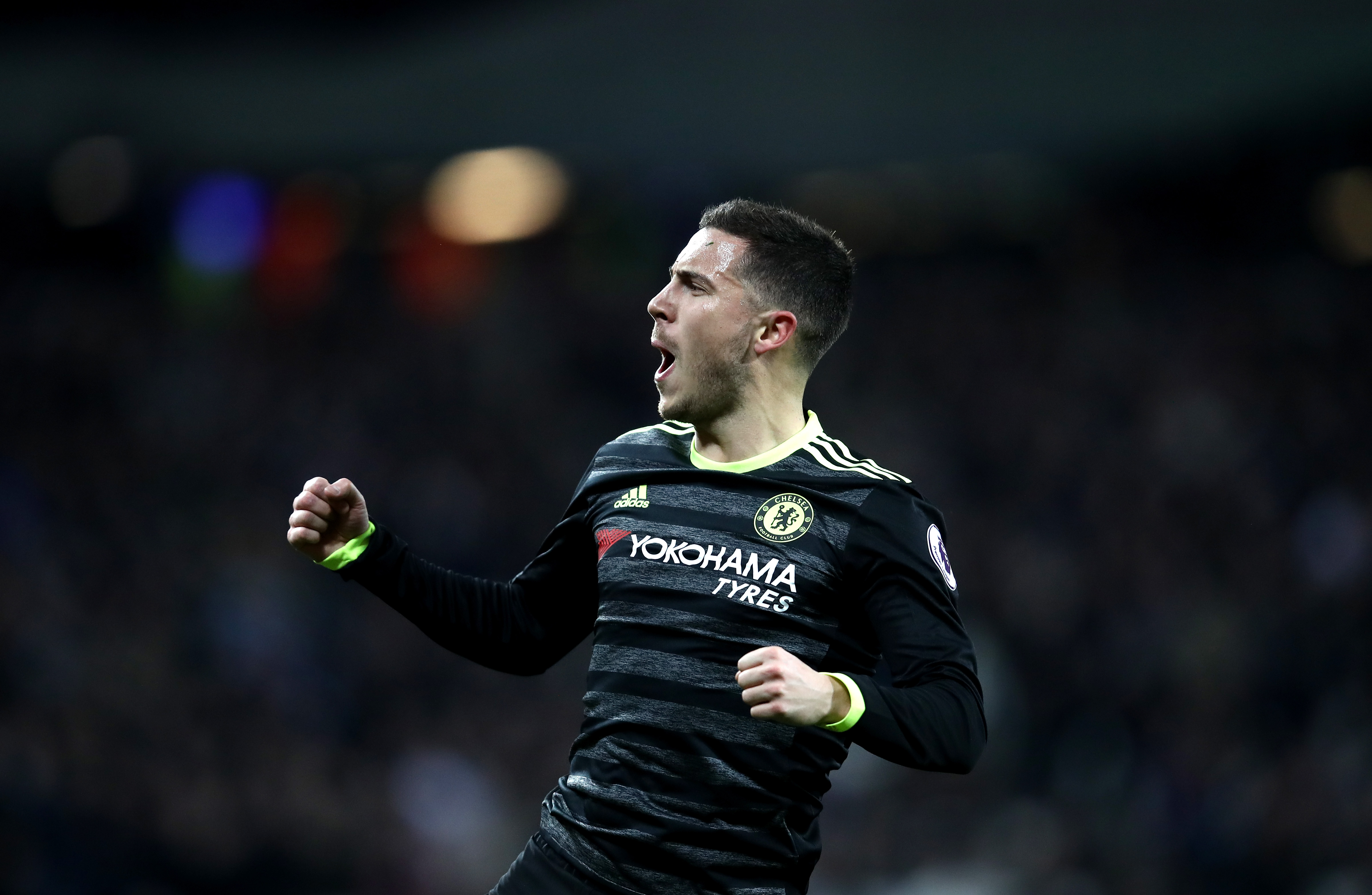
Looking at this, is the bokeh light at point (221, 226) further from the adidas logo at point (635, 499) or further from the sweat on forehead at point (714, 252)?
the adidas logo at point (635, 499)

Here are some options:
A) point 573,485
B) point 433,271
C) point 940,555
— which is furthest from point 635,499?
point 433,271

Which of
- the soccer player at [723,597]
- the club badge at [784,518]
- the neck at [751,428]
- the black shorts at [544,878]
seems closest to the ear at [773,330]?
the soccer player at [723,597]

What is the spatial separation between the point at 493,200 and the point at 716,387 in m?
15.8

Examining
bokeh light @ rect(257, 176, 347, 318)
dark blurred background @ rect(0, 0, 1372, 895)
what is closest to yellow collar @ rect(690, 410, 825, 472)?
dark blurred background @ rect(0, 0, 1372, 895)

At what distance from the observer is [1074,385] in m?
14.1

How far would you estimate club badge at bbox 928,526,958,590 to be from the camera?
3.16 m

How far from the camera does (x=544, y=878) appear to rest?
3264 millimetres

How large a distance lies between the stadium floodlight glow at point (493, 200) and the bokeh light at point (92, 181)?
363 centimetres

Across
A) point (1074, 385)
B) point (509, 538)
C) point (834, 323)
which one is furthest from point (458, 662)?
point (834, 323)

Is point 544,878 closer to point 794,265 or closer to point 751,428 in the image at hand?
point 751,428

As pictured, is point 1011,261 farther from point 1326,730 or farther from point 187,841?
point 187,841

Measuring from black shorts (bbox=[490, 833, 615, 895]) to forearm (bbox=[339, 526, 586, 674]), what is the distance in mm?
479

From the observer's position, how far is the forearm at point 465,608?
11.8ft

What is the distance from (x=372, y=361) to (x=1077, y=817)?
946 cm
